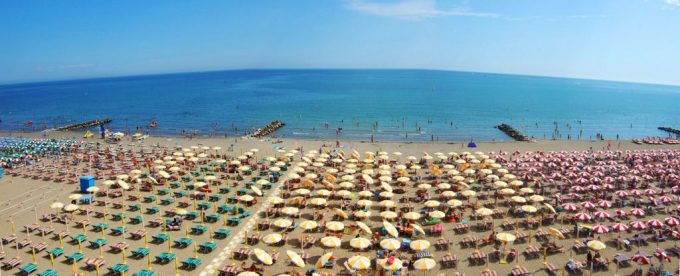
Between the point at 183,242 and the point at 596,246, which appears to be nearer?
the point at 596,246

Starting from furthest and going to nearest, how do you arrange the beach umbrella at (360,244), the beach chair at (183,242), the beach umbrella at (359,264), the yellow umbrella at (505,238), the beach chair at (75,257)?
the beach chair at (183,242)
the yellow umbrella at (505,238)
the beach chair at (75,257)
the beach umbrella at (360,244)
the beach umbrella at (359,264)

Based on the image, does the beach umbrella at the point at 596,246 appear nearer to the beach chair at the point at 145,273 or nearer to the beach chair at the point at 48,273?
the beach chair at the point at 145,273

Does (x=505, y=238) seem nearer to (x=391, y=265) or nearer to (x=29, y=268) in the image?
(x=391, y=265)

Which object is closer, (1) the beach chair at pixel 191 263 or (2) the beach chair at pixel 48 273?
(2) the beach chair at pixel 48 273

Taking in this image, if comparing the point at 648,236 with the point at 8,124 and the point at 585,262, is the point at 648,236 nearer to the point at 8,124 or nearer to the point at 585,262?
the point at 585,262

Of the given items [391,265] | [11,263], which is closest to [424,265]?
[391,265]

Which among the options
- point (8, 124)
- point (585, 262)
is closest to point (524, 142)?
point (585, 262)

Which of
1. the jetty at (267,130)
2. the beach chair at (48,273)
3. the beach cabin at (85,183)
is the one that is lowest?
the beach chair at (48,273)

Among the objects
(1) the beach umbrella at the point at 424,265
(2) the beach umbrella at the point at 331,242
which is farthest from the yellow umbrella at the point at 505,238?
(2) the beach umbrella at the point at 331,242

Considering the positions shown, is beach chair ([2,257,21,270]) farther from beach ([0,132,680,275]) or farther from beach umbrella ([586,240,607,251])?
beach umbrella ([586,240,607,251])

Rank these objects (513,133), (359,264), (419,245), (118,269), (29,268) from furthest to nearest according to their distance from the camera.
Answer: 1. (513,133)
2. (419,245)
3. (29,268)
4. (118,269)
5. (359,264)


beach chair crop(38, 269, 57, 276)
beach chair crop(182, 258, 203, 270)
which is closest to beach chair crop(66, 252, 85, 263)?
beach chair crop(38, 269, 57, 276)
